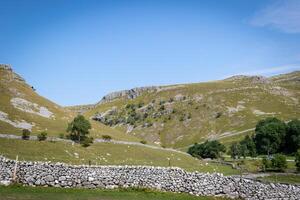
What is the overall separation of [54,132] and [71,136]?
8.25m

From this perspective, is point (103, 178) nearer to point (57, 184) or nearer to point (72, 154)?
point (57, 184)

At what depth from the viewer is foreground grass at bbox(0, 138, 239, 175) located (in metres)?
82.9

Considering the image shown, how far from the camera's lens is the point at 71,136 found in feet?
351

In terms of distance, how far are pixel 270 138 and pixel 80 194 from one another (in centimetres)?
12647

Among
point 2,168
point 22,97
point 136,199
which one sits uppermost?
point 22,97

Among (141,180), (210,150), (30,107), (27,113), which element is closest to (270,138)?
(210,150)

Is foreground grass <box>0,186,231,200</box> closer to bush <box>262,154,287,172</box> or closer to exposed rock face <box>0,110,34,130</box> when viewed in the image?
bush <box>262,154,287,172</box>

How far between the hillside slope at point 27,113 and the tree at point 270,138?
175 ft

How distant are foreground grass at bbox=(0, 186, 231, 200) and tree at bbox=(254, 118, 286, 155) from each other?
117 metres

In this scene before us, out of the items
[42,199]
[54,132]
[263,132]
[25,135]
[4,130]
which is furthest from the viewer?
[263,132]

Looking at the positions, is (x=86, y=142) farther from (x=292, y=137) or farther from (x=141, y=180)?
(x=292, y=137)

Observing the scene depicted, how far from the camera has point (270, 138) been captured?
506 feet

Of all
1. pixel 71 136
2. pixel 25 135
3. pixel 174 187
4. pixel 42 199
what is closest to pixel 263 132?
pixel 71 136

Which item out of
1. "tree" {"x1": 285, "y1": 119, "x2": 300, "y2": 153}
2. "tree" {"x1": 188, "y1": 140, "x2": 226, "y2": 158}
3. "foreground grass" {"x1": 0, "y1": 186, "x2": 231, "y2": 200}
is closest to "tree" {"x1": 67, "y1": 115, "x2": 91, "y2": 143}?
"tree" {"x1": 188, "y1": 140, "x2": 226, "y2": 158}
